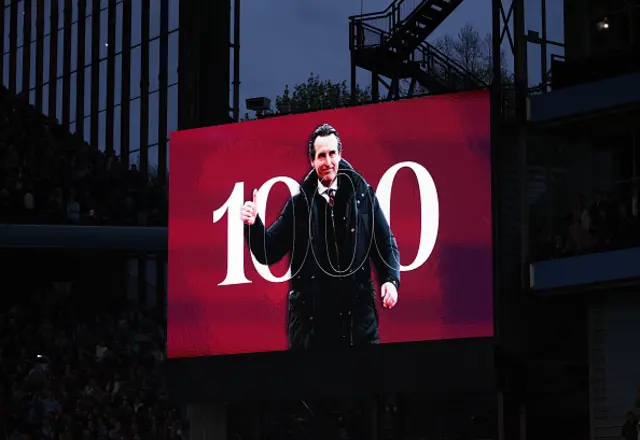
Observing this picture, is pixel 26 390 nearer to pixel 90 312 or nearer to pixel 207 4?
pixel 90 312

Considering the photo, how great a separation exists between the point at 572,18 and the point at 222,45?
15.6m

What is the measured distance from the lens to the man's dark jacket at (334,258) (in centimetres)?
2994

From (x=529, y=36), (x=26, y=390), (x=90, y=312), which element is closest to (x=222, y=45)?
(x=90, y=312)

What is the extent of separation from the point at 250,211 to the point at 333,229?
2.22 m

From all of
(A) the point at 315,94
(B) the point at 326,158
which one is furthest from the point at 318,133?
(A) the point at 315,94

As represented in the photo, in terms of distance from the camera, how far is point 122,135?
55.8 meters

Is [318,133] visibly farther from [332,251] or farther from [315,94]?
[315,94]

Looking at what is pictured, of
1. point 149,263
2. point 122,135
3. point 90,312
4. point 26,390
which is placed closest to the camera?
point 26,390

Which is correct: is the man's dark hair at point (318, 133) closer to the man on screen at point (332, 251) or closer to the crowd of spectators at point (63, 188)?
the man on screen at point (332, 251)

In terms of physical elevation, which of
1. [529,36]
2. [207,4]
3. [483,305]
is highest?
[207,4]

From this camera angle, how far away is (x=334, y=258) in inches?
1204

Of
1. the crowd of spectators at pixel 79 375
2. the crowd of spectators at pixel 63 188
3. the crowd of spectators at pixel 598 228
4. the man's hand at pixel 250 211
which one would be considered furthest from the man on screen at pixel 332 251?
the crowd of spectators at pixel 63 188

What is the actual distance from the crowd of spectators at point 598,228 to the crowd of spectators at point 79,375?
1126 cm

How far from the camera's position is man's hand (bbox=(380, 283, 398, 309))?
29656 millimetres
